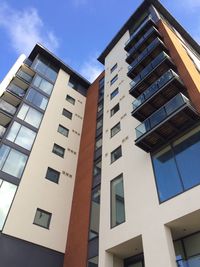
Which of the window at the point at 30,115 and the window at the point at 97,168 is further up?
the window at the point at 30,115

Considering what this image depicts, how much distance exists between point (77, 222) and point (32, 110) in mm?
10719

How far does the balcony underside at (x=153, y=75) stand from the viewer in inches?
672

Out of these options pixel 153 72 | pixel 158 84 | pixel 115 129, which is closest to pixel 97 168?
pixel 115 129

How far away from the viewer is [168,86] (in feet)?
50.3

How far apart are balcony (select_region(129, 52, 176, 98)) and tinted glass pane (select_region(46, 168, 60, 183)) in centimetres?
815

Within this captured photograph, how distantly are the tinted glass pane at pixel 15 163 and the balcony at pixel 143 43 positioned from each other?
12.2 m

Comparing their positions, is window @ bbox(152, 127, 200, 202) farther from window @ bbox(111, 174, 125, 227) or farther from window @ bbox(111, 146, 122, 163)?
window @ bbox(111, 146, 122, 163)

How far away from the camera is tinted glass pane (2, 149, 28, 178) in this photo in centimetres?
1769

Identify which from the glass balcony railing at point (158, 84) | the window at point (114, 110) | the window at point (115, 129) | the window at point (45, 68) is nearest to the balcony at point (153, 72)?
the glass balcony railing at point (158, 84)

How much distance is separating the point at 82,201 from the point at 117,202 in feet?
12.1

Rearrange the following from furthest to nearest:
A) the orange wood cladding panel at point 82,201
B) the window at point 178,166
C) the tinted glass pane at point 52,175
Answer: the tinted glass pane at point 52,175 → the orange wood cladding panel at point 82,201 → the window at point 178,166

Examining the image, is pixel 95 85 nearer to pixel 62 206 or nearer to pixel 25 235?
pixel 62 206

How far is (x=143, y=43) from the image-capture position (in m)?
22.1

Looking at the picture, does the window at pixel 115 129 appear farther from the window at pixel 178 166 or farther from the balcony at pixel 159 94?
the window at pixel 178 166
